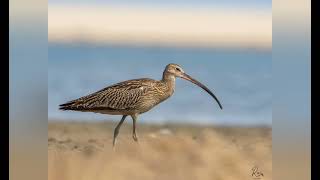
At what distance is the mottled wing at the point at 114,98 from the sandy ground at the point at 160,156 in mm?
541

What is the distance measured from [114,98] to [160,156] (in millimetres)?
1011

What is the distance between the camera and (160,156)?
1272 cm

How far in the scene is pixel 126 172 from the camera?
1227 centimetres

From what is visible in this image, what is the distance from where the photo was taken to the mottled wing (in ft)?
42.5

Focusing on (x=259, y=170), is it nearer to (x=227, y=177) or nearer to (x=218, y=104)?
(x=227, y=177)

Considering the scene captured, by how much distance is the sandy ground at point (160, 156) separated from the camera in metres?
12.3

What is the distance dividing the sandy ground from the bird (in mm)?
424

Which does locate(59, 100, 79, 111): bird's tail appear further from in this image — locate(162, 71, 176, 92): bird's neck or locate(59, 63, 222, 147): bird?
locate(162, 71, 176, 92): bird's neck
